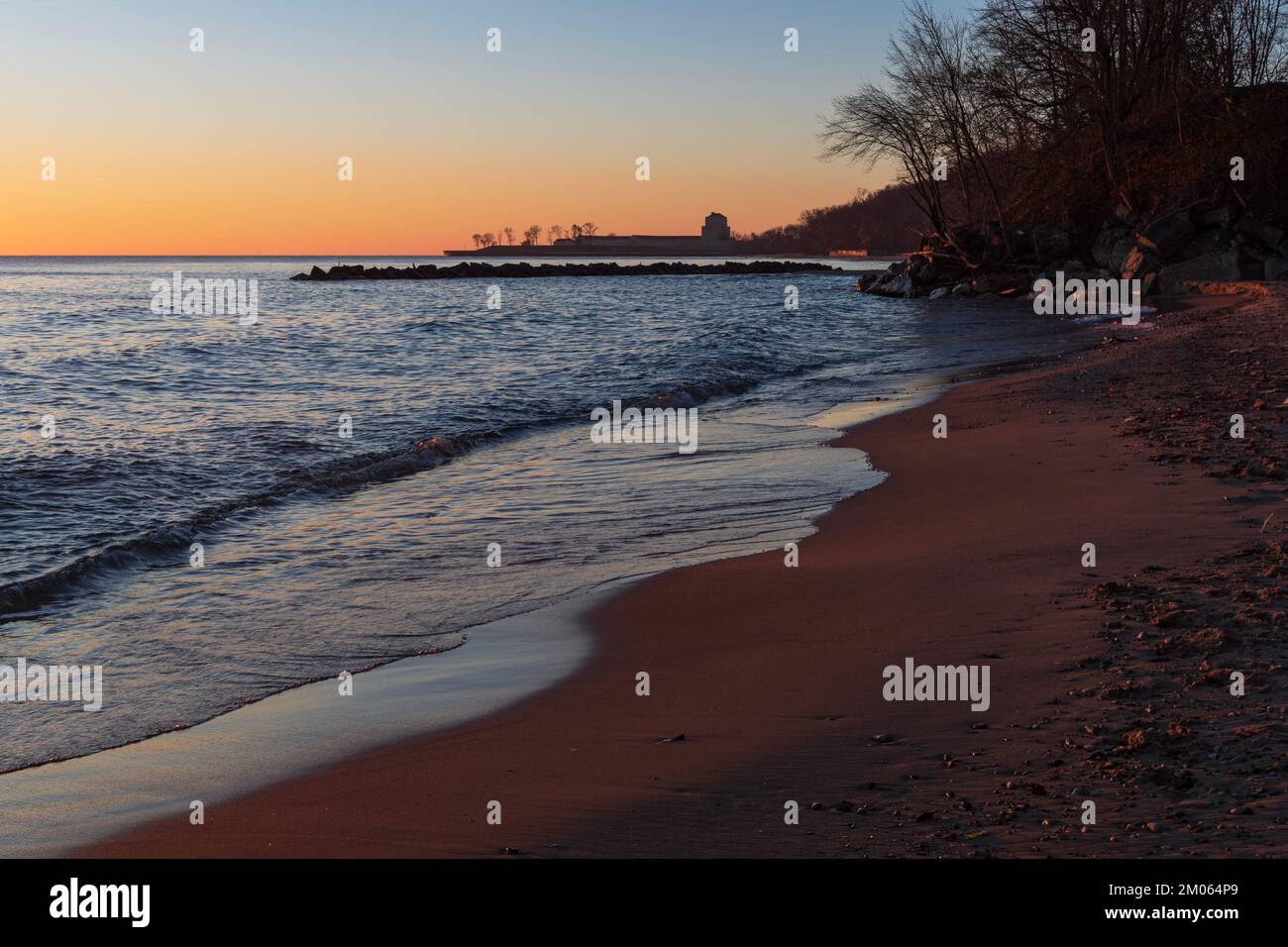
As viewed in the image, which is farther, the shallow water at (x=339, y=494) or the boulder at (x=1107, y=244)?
the boulder at (x=1107, y=244)

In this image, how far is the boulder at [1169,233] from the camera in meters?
37.2

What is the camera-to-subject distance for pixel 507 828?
151 inches

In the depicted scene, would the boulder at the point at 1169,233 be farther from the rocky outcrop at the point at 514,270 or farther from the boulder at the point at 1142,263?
the rocky outcrop at the point at 514,270

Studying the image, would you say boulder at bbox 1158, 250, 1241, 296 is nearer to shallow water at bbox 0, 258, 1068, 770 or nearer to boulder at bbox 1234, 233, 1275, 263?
boulder at bbox 1234, 233, 1275, 263

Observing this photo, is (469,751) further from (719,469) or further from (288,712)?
(719,469)

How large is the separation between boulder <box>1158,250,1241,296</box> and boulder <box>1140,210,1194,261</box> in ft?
3.10

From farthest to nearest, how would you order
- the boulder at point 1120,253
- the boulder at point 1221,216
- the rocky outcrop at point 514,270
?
the rocky outcrop at point 514,270
the boulder at point 1120,253
the boulder at point 1221,216

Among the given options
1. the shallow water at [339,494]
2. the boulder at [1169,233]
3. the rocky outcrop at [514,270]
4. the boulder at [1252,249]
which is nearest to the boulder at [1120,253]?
the boulder at [1169,233]

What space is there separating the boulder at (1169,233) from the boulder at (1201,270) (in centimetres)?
94

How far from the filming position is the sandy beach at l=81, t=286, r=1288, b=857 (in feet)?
11.8

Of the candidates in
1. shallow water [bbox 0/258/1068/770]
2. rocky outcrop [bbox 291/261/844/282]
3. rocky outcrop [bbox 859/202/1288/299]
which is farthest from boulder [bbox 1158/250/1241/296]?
rocky outcrop [bbox 291/261/844/282]

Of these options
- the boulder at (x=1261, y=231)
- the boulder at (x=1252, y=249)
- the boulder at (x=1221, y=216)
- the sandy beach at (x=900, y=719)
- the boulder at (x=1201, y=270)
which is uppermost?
the boulder at (x=1221, y=216)

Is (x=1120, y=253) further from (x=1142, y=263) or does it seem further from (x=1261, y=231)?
(x=1261, y=231)

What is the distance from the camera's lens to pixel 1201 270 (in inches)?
1401
